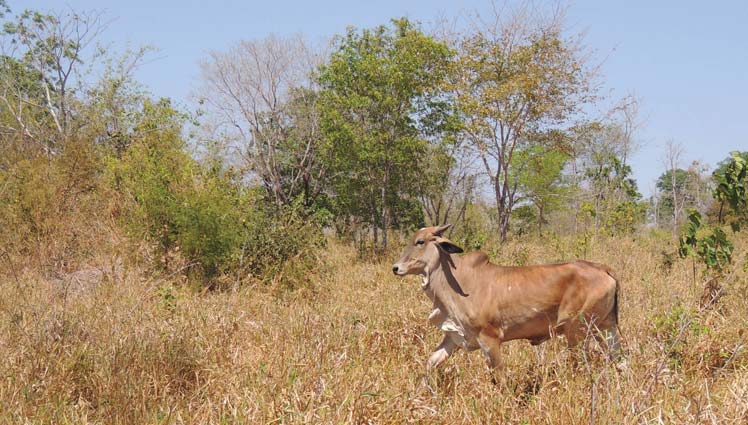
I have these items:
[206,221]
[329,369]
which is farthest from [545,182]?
[329,369]

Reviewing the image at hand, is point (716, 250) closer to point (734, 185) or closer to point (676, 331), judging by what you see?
point (734, 185)

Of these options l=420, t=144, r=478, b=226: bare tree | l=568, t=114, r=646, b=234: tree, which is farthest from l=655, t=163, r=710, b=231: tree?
l=420, t=144, r=478, b=226: bare tree

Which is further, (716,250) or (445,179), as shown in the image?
(445,179)

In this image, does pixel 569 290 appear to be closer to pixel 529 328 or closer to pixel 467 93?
pixel 529 328

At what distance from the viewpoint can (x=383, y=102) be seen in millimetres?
14852

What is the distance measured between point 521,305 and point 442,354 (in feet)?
2.31

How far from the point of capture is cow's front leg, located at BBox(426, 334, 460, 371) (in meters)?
4.78

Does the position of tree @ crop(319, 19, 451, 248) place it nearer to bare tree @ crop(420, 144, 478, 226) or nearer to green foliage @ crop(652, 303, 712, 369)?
bare tree @ crop(420, 144, 478, 226)

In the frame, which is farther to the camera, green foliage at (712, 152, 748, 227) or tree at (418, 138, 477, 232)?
tree at (418, 138, 477, 232)

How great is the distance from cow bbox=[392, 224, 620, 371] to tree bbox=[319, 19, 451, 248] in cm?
1014

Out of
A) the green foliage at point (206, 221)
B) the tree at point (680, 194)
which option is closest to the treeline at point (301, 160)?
the green foliage at point (206, 221)

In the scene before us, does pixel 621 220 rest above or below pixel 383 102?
below

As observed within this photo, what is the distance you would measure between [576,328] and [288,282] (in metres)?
5.26

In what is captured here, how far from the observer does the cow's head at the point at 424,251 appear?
5.21 metres
